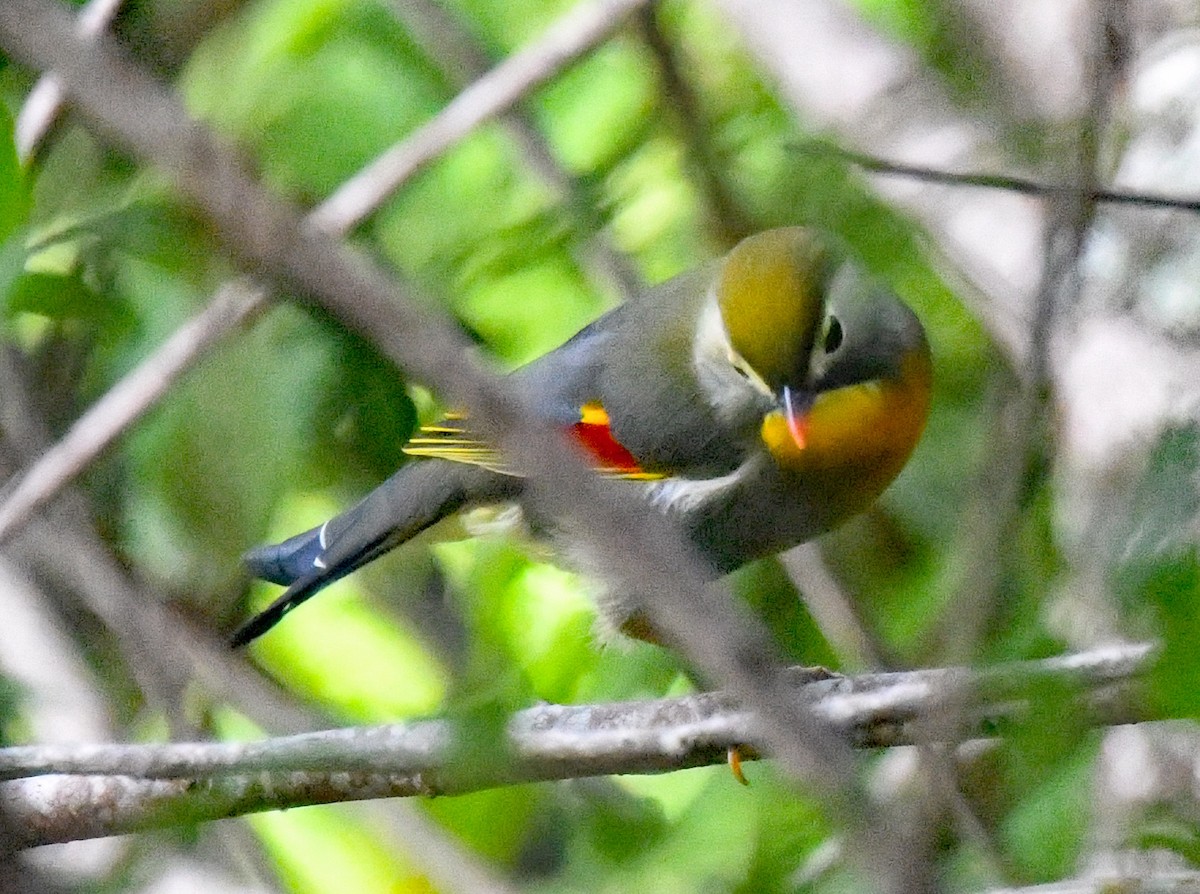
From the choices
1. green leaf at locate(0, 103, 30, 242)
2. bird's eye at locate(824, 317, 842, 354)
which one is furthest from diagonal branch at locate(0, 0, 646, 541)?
green leaf at locate(0, 103, 30, 242)

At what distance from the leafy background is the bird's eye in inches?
6.8

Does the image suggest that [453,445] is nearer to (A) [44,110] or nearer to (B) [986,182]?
(A) [44,110]

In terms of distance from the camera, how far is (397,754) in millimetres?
1530

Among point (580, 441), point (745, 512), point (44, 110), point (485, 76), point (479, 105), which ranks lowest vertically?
point (745, 512)

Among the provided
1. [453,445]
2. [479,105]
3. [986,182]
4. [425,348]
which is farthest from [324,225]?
[425,348]

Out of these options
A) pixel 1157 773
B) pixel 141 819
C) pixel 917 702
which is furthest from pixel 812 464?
pixel 141 819

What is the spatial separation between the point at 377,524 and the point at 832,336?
34.8 inches

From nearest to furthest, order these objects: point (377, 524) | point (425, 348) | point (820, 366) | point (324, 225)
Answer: point (425, 348)
point (324, 225)
point (820, 366)
point (377, 524)

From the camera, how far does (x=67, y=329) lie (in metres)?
2.67

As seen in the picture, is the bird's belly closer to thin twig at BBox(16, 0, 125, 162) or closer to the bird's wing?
the bird's wing

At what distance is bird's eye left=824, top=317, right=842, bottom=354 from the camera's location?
2500mm

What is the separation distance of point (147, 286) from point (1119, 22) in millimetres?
1384

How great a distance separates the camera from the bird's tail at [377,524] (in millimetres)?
2730

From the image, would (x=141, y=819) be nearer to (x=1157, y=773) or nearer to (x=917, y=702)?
(x=917, y=702)
